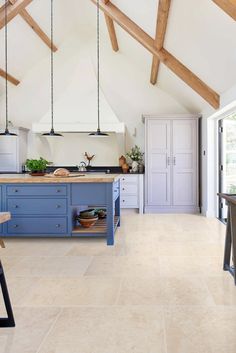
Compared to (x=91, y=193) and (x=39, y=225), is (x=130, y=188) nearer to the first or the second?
(x=91, y=193)

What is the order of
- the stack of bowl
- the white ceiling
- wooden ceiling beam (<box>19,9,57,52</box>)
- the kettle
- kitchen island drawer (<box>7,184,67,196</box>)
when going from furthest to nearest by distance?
the kettle < wooden ceiling beam (<box>19,9,57,52</box>) < the stack of bowl < kitchen island drawer (<box>7,184,67,196</box>) < the white ceiling

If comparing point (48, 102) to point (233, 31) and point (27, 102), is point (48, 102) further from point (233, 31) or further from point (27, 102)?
point (233, 31)

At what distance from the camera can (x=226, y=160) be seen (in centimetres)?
574

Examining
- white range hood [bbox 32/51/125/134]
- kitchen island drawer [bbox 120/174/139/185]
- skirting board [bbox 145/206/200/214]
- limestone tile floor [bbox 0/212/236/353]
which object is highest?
white range hood [bbox 32/51/125/134]

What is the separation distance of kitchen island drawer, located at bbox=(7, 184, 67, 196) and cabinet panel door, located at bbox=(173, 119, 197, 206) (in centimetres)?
312

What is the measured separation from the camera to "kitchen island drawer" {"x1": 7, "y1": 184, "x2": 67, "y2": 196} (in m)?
4.04

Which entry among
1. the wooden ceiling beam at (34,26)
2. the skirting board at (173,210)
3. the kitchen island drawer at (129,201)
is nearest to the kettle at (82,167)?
the kitchen island drawer at (129,201)

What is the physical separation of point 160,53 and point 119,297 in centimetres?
392

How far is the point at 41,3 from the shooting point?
5426 millimetres

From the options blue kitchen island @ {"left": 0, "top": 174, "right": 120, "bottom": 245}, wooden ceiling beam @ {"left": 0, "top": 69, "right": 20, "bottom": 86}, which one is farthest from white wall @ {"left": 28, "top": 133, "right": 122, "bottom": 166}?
blue kitchen island @ {"left": 0, "top": 174, "right": 120, "bottom": 245}

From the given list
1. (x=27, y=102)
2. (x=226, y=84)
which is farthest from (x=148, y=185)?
(x=27, y=102)

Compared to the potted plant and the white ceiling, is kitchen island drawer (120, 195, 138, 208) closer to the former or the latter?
the white ceiling

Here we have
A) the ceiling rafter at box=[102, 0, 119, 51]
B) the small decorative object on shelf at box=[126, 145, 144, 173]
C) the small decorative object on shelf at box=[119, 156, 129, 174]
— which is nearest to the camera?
the ceiling rafter at box=[102, 0, 119, 51]

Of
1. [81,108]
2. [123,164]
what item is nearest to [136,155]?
[123,164]
